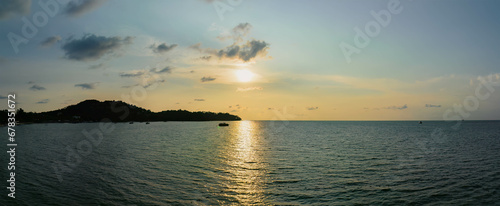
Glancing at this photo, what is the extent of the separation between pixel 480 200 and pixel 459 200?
221cm

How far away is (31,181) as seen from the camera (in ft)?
105

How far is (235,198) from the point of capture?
2681 cm

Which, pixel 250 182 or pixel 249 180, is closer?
pixel 250 182

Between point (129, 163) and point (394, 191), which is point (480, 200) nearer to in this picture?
point (394, 191)

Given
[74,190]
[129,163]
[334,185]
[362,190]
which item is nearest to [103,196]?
[74,190]

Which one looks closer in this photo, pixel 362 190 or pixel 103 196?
pixel 103 196

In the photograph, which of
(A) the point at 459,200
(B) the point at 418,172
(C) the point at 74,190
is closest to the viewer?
(A) the point at 459,200

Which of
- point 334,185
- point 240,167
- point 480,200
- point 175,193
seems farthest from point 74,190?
A: point 480,200

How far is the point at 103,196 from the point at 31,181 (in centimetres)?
1314

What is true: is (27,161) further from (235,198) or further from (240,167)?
(235,198)

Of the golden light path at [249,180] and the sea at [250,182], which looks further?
the golden light path at [249,180]

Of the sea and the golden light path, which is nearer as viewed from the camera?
the sea

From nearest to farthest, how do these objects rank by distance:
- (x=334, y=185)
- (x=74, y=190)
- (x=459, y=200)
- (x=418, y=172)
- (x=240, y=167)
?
1. (x=459, y=200)
2. (x=74, y=190)
3. (x=334, y=185)
4. (x=418, y=172)
5. (x=240, y=167)

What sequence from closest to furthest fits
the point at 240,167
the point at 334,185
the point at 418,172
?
the point at 334,185
the point at 418,172
the point at 240,167
